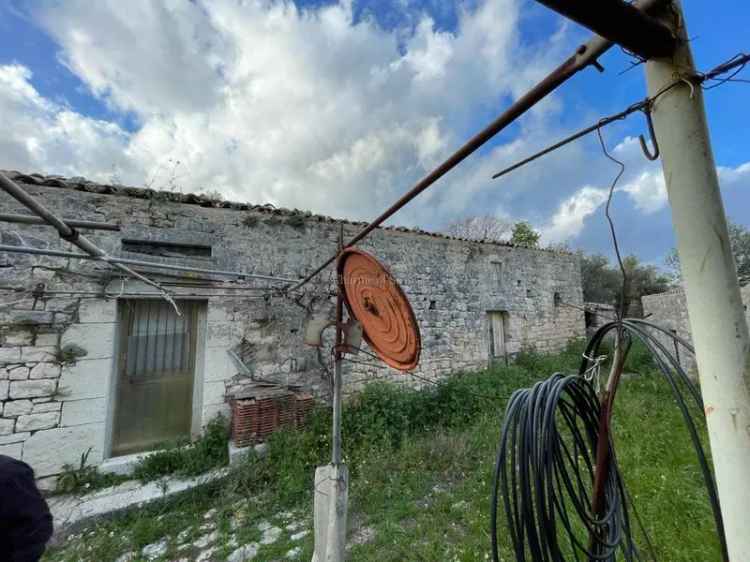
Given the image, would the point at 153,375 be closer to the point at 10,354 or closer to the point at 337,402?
the point at 10,354

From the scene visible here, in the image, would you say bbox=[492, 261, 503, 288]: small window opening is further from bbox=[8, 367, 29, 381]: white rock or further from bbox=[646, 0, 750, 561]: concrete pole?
bbox=[8, 367, 29, 381]: white rock

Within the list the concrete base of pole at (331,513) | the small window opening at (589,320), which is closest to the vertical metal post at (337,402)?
the concrete base of pole at (331,513)

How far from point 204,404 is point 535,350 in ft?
26.4

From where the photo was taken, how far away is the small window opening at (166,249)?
→ 4309 mm

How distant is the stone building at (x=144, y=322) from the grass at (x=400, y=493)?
0.96 m

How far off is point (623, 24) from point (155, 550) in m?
4.85

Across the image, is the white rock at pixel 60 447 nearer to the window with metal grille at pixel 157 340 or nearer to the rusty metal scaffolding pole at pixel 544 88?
the window with metal grille at pixel 157 340

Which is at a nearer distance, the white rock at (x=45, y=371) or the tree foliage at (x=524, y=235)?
the white rock at (x=45, y=371)

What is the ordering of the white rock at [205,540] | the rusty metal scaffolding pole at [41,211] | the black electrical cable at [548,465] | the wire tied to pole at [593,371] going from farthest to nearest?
the white rock at [205,540], the wire tied to pole at [593,371], the black electrical cable at [548,465], the rusty metal scaffolding pole at [41,211]

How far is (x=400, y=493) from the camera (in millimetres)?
3580

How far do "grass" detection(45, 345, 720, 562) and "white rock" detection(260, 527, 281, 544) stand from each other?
60 mm

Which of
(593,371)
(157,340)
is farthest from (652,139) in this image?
(157,340)

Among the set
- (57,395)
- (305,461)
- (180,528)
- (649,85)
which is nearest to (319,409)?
(305,461)

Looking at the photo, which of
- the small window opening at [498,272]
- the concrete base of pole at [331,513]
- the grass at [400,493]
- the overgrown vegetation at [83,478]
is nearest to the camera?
the concrete base of pole at [331,513]
